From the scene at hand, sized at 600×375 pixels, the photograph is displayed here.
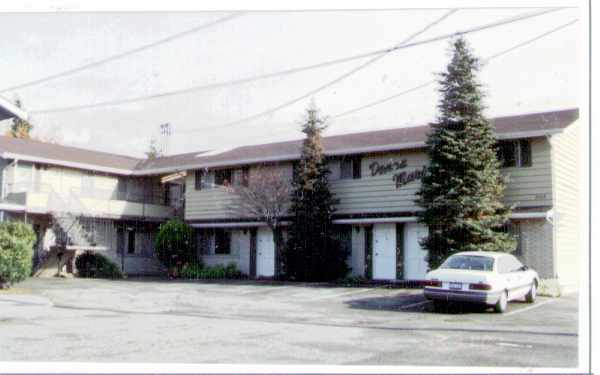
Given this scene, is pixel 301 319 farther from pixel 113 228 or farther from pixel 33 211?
pixel 113 228

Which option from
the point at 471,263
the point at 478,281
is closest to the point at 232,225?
the point at 471,263

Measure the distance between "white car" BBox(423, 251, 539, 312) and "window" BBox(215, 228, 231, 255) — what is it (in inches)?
575

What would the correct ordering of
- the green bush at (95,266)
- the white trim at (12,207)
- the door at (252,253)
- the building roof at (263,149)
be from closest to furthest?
the building roof at (263,149)
the white trim at (12,207)
the door at (252,253)
the green bush at (95,266)

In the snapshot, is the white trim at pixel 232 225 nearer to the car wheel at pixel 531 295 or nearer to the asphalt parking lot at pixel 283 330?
the asphalt parking lot at pixel 283 330

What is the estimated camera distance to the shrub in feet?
89.8

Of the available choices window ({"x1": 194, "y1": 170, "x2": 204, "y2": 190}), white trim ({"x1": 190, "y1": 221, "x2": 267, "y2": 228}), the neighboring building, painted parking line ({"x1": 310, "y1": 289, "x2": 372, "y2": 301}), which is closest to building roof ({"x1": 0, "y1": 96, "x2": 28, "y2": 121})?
painted parking line ({"x1": 310, "y1": 289, "x2": 372, "y2": 301})

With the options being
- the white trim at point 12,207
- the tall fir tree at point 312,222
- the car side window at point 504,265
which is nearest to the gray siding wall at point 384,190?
the tall fir tree at point 312,222

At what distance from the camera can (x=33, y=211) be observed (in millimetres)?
26000

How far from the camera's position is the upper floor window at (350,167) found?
23672 mm

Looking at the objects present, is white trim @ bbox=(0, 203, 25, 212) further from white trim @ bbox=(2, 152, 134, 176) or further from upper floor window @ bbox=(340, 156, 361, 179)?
upper floor window @ bbox=(340, 156, 361, 179)

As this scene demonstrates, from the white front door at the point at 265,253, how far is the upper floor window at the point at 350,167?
4413mm

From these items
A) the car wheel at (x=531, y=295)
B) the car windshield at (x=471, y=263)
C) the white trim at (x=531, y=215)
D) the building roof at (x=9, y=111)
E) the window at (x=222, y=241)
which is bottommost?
the car wheel at (x=531, y=295)

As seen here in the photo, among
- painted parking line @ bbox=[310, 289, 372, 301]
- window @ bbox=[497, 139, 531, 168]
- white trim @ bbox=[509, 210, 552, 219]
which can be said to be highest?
window @ bbox=[497, 139, 531, 168]

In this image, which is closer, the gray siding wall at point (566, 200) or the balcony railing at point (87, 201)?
the gray siding wall at point (566, 200)
